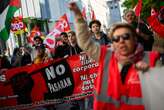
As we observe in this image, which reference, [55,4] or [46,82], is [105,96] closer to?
[46,82]

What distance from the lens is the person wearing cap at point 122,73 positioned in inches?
153

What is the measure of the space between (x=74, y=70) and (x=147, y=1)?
150ft

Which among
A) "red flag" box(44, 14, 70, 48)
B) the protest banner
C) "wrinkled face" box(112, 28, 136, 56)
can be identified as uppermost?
"wrinkled face" box(112, 28, 136, 56)

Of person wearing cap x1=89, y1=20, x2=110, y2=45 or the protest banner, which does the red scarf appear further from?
the protest banner

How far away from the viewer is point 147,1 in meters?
54.8

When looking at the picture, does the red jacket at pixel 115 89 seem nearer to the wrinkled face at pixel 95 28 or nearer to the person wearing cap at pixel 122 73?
the person wearing cap at pixel 122 73

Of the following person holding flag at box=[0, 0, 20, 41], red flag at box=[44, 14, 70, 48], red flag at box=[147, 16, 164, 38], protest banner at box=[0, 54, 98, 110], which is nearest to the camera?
red flag at box=[147, 16, 164, 38]

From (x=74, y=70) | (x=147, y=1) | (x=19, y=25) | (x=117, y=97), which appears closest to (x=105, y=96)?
(x=117, y=97)

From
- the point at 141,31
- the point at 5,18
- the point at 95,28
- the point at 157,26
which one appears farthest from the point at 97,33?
the point at 5,18

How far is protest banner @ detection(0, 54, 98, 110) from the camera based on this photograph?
1006 cm

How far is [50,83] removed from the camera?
33.2ft

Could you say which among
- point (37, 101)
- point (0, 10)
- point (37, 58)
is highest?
point (0, 10)

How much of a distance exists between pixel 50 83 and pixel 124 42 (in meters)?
6.30

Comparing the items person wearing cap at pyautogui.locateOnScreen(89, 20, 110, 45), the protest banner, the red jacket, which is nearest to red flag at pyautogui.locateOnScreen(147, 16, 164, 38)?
person wearing cap at pyautogui.locateOnScreen(89, 20, 110, 45)
